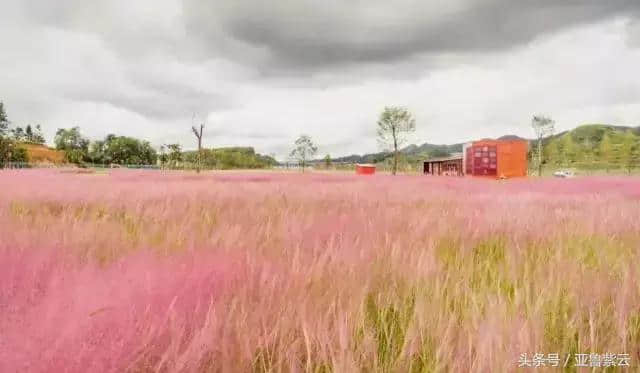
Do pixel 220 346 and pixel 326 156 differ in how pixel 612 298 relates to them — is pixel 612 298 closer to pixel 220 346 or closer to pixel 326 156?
pixel 220 346

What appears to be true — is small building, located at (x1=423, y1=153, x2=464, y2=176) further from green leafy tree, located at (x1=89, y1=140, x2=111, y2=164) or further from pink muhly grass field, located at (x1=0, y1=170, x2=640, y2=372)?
green leafy tree, located at (x1=89, y1=140, x2=111, y2=164)

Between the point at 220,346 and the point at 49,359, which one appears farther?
the point at 220,346

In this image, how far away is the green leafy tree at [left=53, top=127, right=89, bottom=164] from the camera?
400 ft

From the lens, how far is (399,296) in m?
1.69

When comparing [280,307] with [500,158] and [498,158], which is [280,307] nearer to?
[500,158]

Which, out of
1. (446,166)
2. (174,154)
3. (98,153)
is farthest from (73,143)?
(446,166)

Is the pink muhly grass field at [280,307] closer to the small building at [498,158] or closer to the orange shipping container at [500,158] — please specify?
A: the small building at [498,158]

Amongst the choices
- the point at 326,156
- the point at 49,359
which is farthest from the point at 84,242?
the point at 326,156

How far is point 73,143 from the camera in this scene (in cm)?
12719

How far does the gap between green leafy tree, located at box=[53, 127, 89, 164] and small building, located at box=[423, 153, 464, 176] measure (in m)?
100

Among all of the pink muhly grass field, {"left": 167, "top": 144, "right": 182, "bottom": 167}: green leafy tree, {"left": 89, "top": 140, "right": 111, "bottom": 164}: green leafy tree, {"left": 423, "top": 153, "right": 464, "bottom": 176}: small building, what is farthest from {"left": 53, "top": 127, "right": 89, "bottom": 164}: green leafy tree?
the pink muhly grass field

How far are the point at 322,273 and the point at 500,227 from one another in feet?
8.07

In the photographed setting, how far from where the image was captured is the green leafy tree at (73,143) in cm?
12193

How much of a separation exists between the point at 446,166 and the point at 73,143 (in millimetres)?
114040
